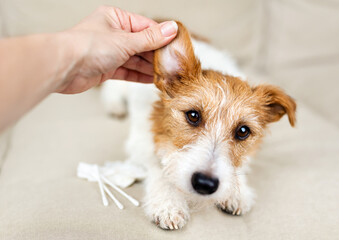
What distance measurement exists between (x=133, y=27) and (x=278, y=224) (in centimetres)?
143

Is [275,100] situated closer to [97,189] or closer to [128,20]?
[128,20]

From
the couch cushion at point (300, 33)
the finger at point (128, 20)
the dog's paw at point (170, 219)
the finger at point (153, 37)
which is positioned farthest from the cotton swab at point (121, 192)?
the couch cushion at point (300, 33)

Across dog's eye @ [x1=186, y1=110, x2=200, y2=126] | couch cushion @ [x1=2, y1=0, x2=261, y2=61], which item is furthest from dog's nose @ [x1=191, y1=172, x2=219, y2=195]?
couch cushion @ [x1=2, y1=0, x2=261, y2=61]

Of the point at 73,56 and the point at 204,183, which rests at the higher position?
the point at 73,56

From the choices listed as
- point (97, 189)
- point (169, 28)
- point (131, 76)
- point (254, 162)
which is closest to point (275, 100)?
point (254, 162)

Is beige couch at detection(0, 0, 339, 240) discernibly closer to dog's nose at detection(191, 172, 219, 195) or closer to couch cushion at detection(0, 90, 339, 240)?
couch cushion at detection(0, 90, 339, 240)

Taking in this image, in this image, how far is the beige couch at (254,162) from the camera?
5.17 feet

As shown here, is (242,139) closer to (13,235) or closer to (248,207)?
(248,207)

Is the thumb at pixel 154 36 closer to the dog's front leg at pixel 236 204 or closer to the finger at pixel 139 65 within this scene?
the finger at pixel 139 65

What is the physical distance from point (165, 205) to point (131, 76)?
950mm

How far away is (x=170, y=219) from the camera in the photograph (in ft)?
5.07

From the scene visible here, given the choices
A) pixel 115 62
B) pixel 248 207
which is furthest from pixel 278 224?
pixel 115 62

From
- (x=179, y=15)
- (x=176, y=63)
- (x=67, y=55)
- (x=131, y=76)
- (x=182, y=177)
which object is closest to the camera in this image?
(x=67, y=55)

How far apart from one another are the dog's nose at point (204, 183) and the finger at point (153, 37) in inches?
29.5
